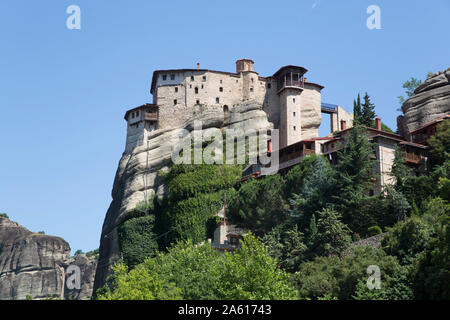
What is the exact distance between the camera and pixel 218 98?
253ft

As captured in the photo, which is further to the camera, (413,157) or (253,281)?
(413,157)

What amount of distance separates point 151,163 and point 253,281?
39188 mm

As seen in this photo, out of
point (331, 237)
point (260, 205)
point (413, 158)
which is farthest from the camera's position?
point (260, 205)

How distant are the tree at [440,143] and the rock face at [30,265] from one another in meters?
66.8

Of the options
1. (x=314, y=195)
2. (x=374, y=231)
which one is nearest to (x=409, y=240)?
(x=374, y=231)

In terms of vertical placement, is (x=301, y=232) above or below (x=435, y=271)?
above

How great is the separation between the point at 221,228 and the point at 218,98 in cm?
2029

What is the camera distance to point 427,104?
62500 millimetres

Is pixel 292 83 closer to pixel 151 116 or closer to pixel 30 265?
pixel 151 116

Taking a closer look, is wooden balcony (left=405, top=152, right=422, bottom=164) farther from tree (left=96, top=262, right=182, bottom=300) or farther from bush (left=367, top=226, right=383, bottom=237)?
tree (left=96, top=262, right=182, bottom=300)

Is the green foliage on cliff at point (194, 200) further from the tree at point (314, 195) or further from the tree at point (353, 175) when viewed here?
the tree at point (353, 175)

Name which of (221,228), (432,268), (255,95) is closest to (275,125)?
(255,95)

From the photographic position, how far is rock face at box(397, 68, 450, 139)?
61562 millimetres
